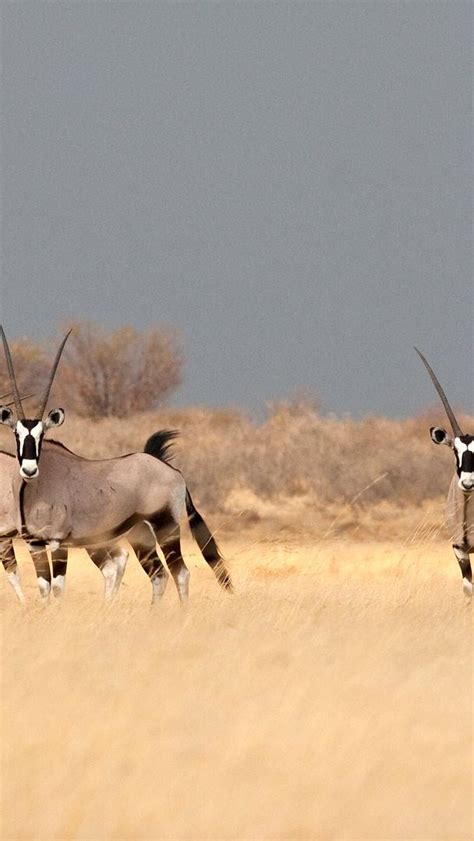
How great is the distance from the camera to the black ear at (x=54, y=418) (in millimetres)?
10219

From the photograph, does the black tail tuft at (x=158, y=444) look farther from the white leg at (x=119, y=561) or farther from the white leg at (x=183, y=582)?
the white leg at (x=183, y=582)

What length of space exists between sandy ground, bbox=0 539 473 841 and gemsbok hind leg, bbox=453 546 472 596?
77.0 inches

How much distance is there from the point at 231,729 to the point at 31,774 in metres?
0.91

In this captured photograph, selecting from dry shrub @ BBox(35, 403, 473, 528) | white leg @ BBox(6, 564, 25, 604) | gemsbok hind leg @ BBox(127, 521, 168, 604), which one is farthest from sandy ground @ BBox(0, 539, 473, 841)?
dry shrub @ BBox(35, 403, 473, 528)

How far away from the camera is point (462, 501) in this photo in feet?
35.3

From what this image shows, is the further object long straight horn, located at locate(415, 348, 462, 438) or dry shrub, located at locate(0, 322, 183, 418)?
dry shrub, located at locate(0, 322, 183, 418)

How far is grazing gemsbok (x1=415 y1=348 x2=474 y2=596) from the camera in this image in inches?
416

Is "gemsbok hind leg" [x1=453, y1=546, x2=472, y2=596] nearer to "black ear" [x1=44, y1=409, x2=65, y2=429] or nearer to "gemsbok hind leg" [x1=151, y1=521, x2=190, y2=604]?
"gemsbok hind leg" [x1=151, y1=521, x2=190, y2=604]

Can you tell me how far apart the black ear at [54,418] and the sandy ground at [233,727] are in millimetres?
1997

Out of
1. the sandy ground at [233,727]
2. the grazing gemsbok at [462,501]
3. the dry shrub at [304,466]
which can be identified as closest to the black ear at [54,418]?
the sandy ground at [233,727]

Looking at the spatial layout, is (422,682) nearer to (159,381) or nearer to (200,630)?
(200,630)

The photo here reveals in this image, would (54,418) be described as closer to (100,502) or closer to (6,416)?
(6,416)

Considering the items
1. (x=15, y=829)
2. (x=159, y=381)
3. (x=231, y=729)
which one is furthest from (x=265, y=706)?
(x=159, y=381)

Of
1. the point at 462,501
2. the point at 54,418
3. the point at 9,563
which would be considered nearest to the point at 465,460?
the point at 462,501
